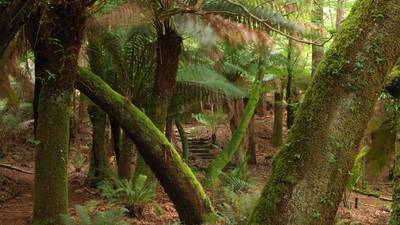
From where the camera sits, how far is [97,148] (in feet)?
38.1

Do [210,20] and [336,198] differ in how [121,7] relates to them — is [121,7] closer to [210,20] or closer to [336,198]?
[210,20]

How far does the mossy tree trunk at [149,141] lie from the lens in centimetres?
659

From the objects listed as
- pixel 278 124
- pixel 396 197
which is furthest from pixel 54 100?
pixel 278 124

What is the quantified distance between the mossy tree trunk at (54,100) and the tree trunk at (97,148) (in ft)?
17.6

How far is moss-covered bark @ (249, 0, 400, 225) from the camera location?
199 centimetres

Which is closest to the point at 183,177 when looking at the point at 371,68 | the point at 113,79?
the point at 113,79

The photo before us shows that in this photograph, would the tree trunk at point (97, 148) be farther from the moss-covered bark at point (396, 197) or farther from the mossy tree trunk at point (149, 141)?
the moss-covered bark at point (396, 197)

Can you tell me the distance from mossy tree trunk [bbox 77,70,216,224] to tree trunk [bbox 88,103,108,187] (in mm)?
4733

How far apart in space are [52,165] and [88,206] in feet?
7.46

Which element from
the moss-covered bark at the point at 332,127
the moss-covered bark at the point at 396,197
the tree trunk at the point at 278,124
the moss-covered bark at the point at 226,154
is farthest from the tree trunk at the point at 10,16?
the tree trunk at the point at 278,124

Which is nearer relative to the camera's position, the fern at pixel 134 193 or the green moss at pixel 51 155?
the green moss at pixel 51 155

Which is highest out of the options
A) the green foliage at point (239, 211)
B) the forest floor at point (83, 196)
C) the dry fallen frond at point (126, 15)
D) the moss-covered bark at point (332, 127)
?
the dry fallen frond at point (126, 15)

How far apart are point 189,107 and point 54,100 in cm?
840

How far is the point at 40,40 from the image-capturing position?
18.9 ft
